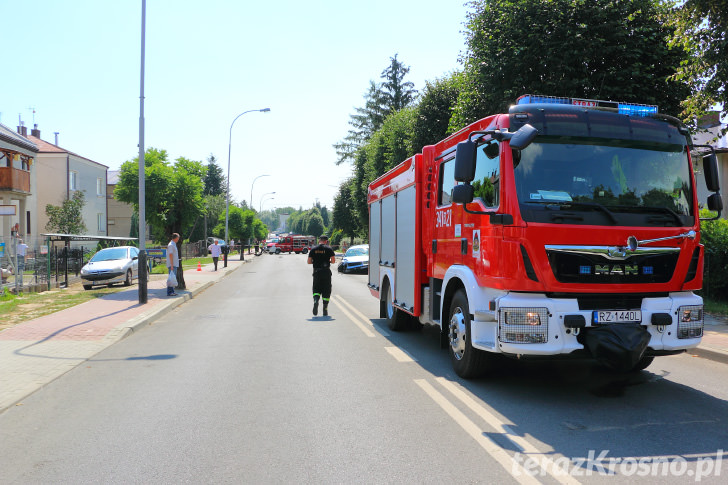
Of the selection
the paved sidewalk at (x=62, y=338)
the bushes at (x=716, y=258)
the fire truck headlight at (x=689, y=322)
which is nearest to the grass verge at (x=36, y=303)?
the paved sidewalk at (x=62, y=338)

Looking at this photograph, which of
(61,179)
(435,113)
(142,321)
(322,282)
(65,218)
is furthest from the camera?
(61,179)

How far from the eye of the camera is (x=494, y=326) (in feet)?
18.4

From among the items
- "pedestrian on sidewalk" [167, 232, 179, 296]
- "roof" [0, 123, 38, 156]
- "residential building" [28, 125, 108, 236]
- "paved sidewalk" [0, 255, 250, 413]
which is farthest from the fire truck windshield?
"residential building" [28, 125, 108, 236]

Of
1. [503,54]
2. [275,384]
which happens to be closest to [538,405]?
[275,384]

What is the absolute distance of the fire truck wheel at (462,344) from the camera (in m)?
6.11

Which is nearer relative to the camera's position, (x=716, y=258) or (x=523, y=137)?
(x=523, y=137)

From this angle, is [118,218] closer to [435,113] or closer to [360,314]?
[435,113]

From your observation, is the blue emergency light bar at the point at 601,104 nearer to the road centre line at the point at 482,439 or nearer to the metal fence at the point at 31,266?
the road centre line at the point at 482,439

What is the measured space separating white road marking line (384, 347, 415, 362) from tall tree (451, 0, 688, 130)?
835 centimetres

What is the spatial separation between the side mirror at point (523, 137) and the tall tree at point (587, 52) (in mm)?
9099

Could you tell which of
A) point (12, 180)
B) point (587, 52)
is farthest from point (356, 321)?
point (12, 180)

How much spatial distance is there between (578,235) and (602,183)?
0.70 metres

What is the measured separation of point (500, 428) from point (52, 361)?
6348 millimetres

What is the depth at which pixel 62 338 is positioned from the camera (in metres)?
9.66
